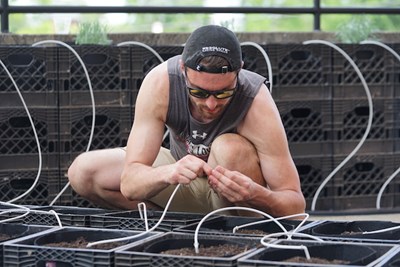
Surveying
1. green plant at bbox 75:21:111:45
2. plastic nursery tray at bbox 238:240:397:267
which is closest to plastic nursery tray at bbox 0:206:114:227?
plastic nursery tray at bbox 238:240:397:267

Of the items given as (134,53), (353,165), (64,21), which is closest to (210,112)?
(134,53)

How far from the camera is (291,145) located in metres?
5.49

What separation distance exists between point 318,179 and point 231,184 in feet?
6.82

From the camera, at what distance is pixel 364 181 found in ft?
18.7

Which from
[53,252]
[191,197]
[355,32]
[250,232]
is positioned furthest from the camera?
[355,32]

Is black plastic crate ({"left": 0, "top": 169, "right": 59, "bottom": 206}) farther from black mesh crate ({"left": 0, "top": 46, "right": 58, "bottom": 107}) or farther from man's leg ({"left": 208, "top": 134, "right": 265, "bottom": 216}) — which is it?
man's leg ({"left": 208, "top": 134, "right": 265, "bottom": 216})

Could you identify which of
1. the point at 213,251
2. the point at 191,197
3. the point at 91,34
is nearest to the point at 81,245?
the point at 213,251

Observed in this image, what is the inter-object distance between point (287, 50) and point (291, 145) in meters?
0.58

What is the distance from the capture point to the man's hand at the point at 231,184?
3.60 m

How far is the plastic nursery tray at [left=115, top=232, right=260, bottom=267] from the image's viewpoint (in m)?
2.84

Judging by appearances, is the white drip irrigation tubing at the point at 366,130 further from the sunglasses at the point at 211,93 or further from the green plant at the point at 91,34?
the sunglasses at the point at 211,93

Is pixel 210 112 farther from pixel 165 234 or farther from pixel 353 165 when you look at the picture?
pixel 353 165

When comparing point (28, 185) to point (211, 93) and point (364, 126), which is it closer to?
point (211, 93)

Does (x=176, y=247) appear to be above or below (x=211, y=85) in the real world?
below
